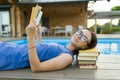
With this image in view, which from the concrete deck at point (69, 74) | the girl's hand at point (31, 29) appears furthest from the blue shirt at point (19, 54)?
the girl's hand at point (31, 29)

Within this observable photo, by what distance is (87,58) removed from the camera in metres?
2.20

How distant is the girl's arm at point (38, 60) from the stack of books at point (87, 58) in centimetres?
12

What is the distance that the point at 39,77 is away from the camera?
1849 millimetres

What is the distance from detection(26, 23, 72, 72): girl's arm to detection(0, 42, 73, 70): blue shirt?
3.8 inches

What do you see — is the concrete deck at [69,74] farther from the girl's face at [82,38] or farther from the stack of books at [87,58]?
the girl's face at [82,38]

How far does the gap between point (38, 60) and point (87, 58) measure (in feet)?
1.63

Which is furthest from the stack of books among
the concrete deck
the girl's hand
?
the girl's hand

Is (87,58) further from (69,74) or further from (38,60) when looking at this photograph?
(38,60)

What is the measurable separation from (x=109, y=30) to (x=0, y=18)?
33.4ft

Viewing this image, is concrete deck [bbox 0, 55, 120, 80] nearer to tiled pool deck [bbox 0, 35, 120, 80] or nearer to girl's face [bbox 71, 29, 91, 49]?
tiled pool deck [bbox 0, 35, 120, 80]

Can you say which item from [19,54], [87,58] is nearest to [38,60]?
[19,54]

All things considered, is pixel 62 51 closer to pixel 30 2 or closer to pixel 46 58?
pixel 46 58

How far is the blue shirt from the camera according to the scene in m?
2.14

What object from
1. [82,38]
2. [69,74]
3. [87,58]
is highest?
[82,38]
